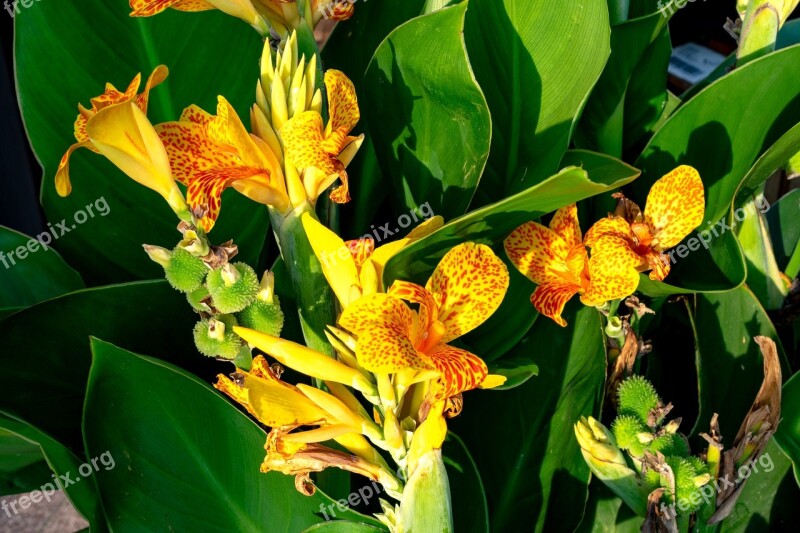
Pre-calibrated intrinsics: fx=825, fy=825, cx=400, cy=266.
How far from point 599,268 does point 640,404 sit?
0.09m

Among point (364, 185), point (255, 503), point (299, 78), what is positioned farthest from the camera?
point (364, 185)

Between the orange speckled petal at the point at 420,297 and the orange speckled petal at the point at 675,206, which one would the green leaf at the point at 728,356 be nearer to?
the orange speckled petal at the point at 675,206

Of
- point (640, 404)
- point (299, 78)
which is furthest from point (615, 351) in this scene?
point (299, 78)

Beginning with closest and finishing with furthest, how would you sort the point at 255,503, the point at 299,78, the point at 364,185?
1. the point at 299,78
2. the point at 255,503
3. the point at 364,185

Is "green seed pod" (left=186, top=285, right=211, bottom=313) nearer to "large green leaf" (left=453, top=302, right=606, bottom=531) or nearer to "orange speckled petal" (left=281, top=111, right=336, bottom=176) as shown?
"orange speckled petal" (left=281, top=111, right=336, bottom=176)

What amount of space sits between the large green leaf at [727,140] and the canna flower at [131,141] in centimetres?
34

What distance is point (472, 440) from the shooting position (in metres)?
0.66

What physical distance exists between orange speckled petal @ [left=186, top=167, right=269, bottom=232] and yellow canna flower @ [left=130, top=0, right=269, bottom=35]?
11cm

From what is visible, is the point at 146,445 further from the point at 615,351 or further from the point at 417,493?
the point at 615,351

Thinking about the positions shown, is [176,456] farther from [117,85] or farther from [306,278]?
[117,85]

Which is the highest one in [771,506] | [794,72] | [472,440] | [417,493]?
[794,72]

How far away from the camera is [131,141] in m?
0.47

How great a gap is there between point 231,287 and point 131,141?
104 mm

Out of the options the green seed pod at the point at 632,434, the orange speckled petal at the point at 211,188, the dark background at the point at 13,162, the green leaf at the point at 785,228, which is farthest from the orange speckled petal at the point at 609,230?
the dark background at the point at 13,162
